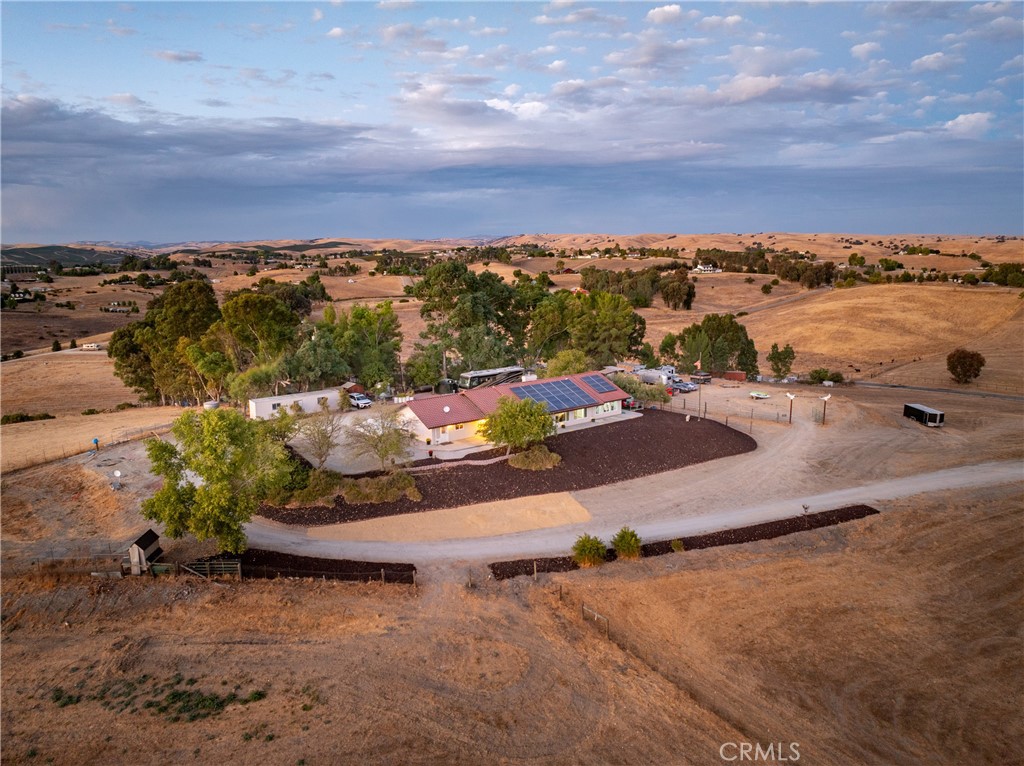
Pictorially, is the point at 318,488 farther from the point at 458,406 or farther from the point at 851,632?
the point at 851,632

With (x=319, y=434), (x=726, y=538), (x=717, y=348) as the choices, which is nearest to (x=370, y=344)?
(x=319, y=434)

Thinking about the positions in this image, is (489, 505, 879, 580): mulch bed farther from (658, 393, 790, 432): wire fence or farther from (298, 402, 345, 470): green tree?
(658, 393, 790, 432): wire fence

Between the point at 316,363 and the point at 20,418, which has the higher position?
the point at 316,363

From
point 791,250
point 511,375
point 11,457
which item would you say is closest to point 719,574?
point 511,375

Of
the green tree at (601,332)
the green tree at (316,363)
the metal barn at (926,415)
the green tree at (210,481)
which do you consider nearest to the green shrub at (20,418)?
the green tree at (316,363)

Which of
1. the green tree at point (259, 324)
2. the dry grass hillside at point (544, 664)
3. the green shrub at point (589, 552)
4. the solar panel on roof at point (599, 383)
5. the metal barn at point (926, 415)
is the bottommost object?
the dry grass hillside at point (544, 664)

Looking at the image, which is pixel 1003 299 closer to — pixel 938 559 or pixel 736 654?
pixel 938 559

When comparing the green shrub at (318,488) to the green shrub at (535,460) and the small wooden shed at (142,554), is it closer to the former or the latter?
the small wooden shed at (142,554)
